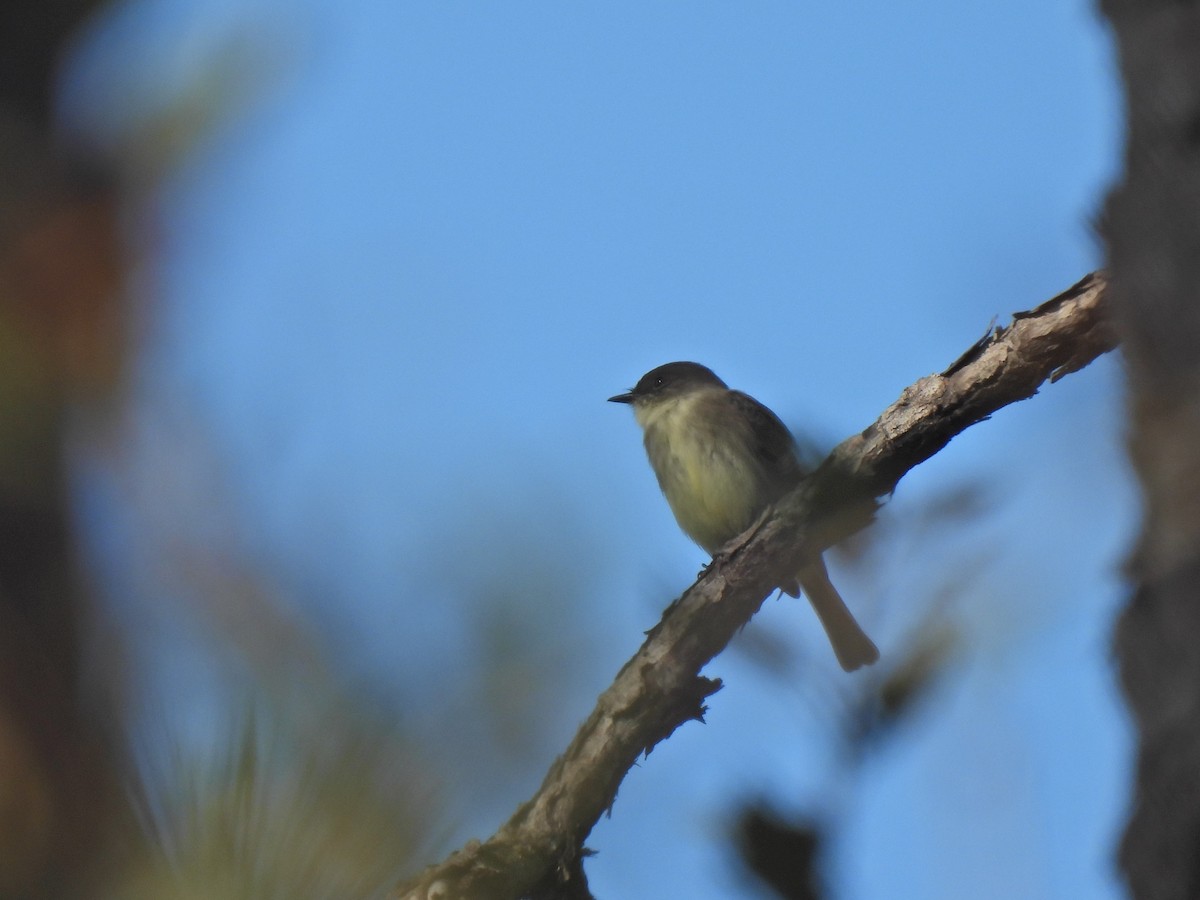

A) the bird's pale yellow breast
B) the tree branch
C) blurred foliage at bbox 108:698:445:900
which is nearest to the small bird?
the bird's pale yellow breast

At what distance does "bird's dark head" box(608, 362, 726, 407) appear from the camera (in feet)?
30.2

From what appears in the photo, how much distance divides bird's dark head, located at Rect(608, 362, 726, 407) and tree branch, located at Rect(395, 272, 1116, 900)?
4569mm

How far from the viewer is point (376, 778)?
1740mm

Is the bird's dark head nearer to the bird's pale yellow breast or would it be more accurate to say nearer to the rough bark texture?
the bird's pale yellow breast

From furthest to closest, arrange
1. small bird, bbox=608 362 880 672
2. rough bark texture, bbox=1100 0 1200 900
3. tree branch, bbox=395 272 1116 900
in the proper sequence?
small bird, bbox=608 362 880 672, tree branch, bbox=395 272 1116 900, rough bark texture, bbox=1100 0 1200 900

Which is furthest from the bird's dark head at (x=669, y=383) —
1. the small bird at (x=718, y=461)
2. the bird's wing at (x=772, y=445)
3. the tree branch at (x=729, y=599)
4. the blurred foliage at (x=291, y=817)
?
the blurred foliage at (x=291, y=817)

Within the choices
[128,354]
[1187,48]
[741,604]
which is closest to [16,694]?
[128,354]

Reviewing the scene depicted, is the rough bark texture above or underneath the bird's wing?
underneath

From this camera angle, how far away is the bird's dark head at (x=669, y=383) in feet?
30.2

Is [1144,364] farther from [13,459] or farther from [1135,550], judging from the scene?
[13,459]

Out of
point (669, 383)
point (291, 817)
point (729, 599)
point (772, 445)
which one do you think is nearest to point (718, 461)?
point (772, 445)

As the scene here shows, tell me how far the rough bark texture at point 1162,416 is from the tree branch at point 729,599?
2.08 metres

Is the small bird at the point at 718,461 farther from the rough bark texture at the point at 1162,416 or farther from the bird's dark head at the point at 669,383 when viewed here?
the rough bark texture at the point at 1162,416

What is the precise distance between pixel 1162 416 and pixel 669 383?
26.2 feet
